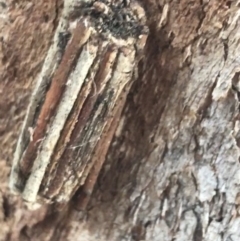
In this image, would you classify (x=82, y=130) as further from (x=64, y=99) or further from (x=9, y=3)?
(x=9, y=3)

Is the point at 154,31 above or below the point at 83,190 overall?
above

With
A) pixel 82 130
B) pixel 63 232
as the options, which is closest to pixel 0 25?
pixel 82 130

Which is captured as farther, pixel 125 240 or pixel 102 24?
pixel 125 240
